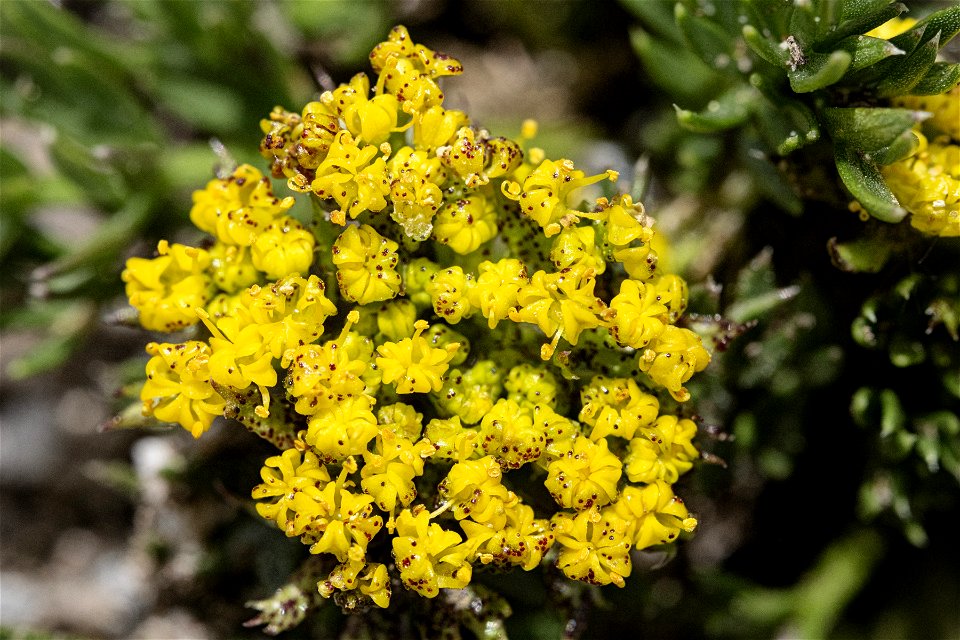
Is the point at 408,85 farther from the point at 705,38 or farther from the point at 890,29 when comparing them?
the point at 890,29

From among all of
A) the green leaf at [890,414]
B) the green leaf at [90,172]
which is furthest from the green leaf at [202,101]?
the green leaf at [890,414]

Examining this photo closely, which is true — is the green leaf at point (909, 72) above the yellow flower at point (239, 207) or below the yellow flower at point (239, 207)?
above

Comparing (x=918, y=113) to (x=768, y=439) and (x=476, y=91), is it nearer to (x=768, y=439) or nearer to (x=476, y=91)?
(x=768, y=439)

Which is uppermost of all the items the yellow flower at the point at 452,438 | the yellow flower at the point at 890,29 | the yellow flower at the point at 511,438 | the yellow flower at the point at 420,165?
the yellow flower at the point at 890,29

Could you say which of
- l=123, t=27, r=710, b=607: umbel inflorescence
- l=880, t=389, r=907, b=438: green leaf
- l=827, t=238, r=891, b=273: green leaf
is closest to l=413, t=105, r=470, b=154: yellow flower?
l=123, t=27, r=710, b=607: umbel inflorescence

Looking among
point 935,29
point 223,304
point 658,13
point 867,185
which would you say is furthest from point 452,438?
point 658,13

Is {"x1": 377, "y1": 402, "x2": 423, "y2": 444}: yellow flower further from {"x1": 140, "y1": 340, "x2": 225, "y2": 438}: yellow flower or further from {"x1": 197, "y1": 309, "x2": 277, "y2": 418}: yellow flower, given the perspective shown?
{"x1": 140, "y1": 340, "x2": 225, "y2": 438}: yellow flower

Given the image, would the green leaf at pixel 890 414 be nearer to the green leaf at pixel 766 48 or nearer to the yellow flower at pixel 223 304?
the green leaf at pixel 766 48
